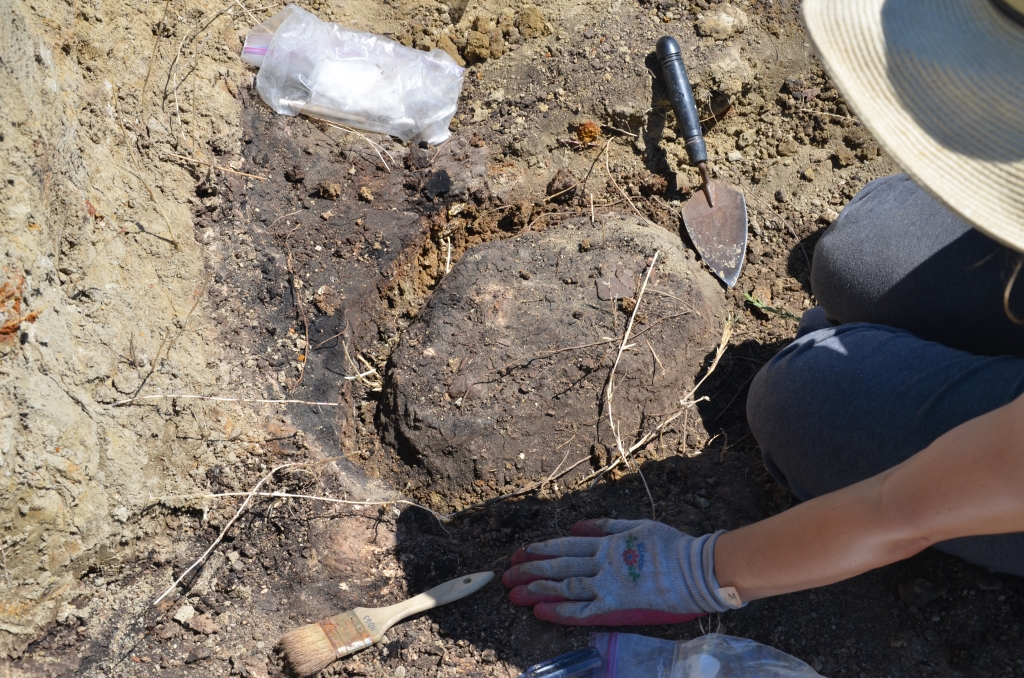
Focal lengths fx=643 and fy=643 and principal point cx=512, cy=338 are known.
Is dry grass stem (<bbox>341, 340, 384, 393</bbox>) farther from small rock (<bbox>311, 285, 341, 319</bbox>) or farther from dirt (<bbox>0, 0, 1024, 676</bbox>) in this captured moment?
small rock (<bbox>311, 285, 341, 319</bbox>)

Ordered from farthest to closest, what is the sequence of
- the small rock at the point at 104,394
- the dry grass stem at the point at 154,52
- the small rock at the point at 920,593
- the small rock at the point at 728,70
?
1. the small rock at the point at 728,70
2. the dry grass stem at the point at 154,52
3. the small rock at the point at 104,394
4. the small rock at the point at 920,593

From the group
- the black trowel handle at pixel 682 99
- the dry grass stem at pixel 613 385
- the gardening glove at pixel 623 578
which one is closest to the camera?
the gardening glove at pixel 623 578

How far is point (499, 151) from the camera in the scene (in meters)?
2.39

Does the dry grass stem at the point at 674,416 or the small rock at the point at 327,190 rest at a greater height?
the small rock at the point at 327,190

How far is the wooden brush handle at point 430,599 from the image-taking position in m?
1.48

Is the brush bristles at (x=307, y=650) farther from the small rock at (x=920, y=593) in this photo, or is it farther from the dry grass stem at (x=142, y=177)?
the small rock at (x=920, y=593)

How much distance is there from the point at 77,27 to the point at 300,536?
1.58 m

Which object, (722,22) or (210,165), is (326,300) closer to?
(210,165)

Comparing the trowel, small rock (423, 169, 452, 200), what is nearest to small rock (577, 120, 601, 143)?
the trowel

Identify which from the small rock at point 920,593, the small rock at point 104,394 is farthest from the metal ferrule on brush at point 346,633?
the small rock at point 920,593

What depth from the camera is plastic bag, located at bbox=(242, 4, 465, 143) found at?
7.48 feet

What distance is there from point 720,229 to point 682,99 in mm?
480

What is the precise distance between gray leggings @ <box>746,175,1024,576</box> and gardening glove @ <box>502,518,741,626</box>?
1.08 ft

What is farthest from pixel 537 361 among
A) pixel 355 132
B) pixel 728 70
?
pixel 728 70
